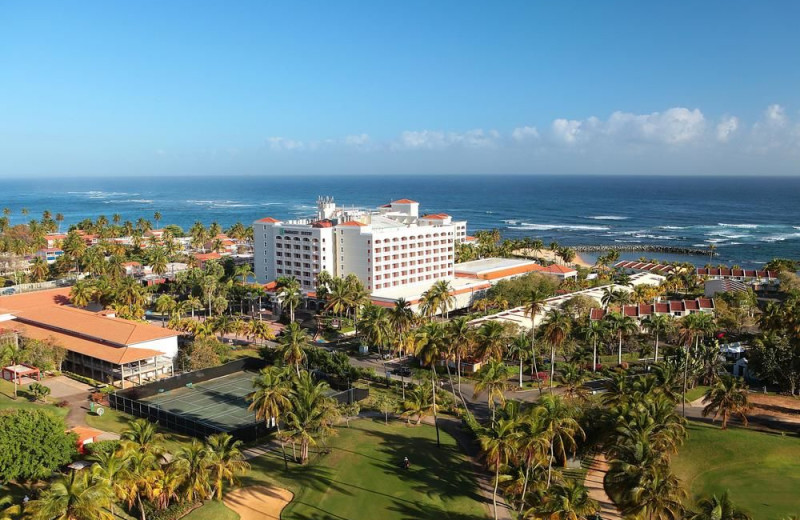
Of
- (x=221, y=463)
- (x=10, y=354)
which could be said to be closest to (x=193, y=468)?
(x=221, y=463)


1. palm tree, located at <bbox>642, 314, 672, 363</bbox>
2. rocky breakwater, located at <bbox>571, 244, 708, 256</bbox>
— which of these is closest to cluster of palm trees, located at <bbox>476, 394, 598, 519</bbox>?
palm tree, located at <bbox>642, 314, 672, 363</bbox>

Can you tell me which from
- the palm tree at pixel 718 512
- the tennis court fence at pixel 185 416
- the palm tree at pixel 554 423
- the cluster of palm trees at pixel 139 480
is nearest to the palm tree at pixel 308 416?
the cluster of palm trees at pixel 139 480

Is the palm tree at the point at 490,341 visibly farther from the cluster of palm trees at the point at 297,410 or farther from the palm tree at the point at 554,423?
the cluster of palm trees at the point at 297,410

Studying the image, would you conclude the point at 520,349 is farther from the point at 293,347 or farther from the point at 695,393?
the point at 293,347

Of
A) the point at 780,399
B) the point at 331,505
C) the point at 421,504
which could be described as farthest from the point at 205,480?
the point at 780,399

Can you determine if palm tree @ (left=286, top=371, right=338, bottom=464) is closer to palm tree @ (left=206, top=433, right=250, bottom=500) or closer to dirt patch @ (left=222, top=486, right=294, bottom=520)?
dirt patch @ (left=222, top=486, right=294, bottom=520)

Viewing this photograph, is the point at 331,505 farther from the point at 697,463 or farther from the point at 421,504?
the point at 697,463
